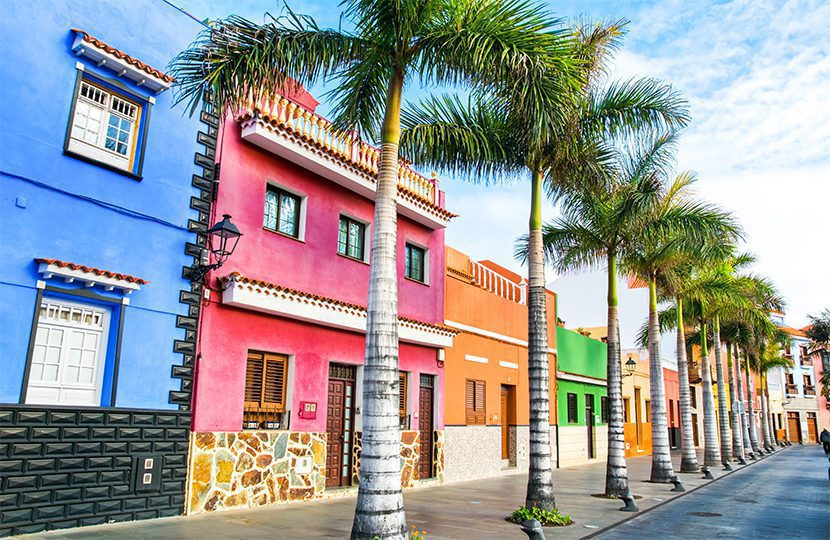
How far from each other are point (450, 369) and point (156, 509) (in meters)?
10.1

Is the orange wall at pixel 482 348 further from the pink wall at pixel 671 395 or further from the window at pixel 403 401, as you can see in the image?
the pink wall at pixel 671 395

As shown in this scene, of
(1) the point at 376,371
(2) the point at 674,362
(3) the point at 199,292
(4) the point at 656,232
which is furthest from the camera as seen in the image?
(2) the point at 674,362

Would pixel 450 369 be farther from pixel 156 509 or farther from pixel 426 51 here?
pixel 426 51

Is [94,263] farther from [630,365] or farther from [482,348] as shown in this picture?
[630,365]

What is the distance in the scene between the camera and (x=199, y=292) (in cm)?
1123

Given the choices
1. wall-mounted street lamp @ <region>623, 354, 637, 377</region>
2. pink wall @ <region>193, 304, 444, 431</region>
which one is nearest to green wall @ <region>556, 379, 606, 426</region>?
wall-mounted street lamp @ <region>623, 354, 637, 377</region>

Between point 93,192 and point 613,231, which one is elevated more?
point 613,231

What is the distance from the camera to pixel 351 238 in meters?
15.4

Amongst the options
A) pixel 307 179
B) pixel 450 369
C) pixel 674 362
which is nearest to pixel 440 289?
pixel 450 369

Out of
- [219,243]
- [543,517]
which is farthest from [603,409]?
[219,243]

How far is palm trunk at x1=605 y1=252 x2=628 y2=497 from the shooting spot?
50.1 feet

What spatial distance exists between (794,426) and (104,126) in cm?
8746

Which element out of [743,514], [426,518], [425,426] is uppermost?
[425,426]

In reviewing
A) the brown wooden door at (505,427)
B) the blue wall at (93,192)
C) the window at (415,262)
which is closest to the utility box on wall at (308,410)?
the blue wall at (93,192)
